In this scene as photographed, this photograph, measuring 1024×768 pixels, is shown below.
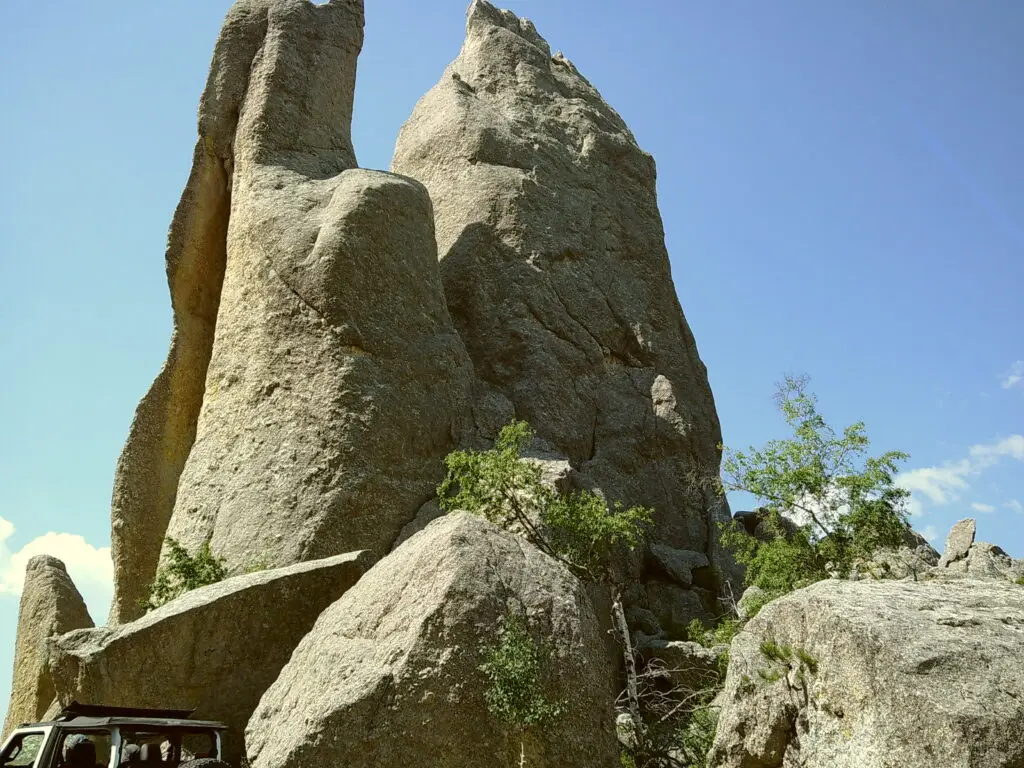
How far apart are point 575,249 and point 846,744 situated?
81.5ft

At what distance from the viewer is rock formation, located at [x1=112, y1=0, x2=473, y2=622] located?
24.7 m

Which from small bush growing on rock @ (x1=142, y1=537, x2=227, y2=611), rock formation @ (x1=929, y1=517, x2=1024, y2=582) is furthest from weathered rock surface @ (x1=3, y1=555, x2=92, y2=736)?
rock formation @ (x1=929, y1=517, x2=1024, y2=582)

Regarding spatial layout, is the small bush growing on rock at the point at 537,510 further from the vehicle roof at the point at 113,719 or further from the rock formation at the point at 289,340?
the vehicle roof at the point at 113,719

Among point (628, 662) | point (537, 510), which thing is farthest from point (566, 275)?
point (628, 662)

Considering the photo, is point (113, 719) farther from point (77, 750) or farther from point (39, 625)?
point (39, 625)

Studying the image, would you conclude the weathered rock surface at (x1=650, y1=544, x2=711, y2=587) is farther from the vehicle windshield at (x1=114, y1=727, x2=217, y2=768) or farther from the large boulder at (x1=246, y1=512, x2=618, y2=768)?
the vehicle windshield at (x1=114, y1=727, x2=217, y2=768)

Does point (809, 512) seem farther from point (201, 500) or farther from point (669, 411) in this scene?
point (201, 500)

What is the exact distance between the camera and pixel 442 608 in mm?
14945

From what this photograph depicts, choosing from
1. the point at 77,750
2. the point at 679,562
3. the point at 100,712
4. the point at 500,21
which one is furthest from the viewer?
the point at 500,21

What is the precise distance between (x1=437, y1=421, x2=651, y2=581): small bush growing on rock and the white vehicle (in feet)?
30.9

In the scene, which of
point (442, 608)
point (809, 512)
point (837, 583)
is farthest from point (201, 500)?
point (837, 583)

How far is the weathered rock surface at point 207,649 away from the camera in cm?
1830

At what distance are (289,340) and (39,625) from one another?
939cm

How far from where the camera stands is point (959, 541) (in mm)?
30109
